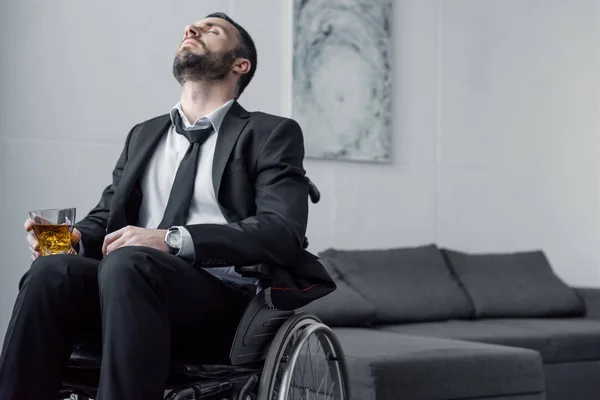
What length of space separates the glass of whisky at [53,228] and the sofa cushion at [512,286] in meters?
2.80

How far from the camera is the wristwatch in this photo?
5.85 ft

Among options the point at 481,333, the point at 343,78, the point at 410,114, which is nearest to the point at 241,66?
the point at 481,333

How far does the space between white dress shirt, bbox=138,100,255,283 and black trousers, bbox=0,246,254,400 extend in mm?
209

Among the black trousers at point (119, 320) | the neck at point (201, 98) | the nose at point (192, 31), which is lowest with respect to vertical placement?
the black trousers at point (119, 320)

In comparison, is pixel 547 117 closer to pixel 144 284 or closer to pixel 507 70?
pixel 507 70

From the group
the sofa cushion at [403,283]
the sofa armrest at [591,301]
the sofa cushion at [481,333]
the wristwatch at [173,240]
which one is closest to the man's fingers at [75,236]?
the wristwatch at [173,240]

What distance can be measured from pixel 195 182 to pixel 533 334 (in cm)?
217

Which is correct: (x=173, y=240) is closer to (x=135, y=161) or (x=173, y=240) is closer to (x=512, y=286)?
(x=135, y=161)

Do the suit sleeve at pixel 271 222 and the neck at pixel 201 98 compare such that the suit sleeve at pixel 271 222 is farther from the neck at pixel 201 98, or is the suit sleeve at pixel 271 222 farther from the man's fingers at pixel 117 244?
the neck at pixel 201 98

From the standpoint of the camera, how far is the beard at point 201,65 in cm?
228

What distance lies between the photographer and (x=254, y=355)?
1890 mm

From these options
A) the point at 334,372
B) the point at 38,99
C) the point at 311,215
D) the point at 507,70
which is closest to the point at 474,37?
the point at 507,70

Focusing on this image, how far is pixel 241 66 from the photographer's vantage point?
2367mm

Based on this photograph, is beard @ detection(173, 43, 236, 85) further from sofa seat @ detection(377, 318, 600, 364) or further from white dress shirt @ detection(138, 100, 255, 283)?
sofa seat @ detection(377, 318, 600, 364)
